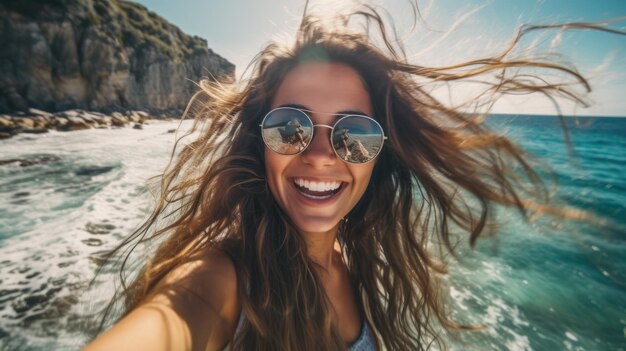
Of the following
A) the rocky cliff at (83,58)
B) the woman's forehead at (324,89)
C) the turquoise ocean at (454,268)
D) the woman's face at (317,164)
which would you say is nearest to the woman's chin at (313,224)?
the woman's face at (317,164)

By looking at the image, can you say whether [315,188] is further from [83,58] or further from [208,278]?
[83,58]

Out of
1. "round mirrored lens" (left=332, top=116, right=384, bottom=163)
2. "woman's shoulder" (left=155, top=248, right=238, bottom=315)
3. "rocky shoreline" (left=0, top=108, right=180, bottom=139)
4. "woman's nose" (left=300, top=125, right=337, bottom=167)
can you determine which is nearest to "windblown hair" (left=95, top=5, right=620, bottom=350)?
"woman's shoulder" (left=155, top=248, right=238, bottom=315)

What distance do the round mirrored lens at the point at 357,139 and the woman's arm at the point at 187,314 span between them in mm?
936

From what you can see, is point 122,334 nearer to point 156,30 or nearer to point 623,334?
point 623,334

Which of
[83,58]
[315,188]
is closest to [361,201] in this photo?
[315,188]

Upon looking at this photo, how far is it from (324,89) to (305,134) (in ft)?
1.04

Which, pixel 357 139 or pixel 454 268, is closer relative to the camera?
pixel 357 139

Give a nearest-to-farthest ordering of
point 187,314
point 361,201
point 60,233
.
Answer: point 187,314 → point 361,201 → point 60,233

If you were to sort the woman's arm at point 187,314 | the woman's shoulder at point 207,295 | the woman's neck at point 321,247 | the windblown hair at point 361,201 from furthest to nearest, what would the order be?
the woman's neck at point 321,247 → the windblown hair at point 361,201 → the woman's shoulder at point 207,295 → the woman's arm at point 187,314

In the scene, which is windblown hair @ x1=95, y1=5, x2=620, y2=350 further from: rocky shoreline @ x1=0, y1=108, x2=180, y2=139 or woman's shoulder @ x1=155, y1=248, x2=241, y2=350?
rocky shoreline @ x1=0, y1=108, x2=180, y2=139

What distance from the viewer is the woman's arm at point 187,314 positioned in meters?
1.15

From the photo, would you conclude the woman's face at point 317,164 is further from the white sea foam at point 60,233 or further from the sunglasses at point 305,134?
the white sea foam at point 60,233

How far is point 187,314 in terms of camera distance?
133 centimetres

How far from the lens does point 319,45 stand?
2053 mm
